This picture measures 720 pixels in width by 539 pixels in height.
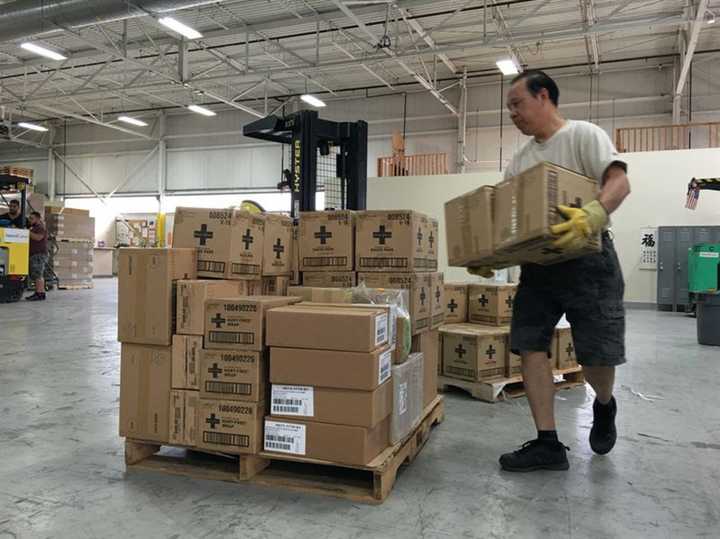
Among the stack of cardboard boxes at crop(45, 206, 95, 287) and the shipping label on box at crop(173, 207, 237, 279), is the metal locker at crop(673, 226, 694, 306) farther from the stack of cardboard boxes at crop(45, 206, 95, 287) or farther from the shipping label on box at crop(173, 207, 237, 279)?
the stack of cardboard boxes at crop(45, 206, 95, 287)

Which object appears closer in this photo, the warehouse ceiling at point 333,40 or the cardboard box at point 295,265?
the cardboard box at point 295,265

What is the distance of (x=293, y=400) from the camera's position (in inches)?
81.5

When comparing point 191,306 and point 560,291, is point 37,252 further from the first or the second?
point 560,291

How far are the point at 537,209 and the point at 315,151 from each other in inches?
117

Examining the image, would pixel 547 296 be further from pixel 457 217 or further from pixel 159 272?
pixel 159 272

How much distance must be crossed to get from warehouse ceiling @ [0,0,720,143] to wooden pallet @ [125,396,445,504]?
7.41 meters

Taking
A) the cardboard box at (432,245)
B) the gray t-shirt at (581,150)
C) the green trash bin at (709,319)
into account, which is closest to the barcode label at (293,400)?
the cardboard box at (432,245)

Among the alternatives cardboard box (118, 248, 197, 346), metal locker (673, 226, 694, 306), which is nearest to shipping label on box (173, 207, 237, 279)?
cardboard box (118, 248, 197, 346)

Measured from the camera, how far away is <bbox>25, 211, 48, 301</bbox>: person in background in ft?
32.8

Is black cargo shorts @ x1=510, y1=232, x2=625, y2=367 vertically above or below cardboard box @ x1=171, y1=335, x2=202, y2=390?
above

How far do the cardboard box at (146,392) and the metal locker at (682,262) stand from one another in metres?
10.2

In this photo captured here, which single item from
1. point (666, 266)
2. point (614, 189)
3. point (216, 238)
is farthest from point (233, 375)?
point (666, 266)

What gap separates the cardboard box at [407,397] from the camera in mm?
2172

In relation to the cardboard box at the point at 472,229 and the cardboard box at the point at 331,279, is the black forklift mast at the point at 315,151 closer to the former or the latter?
the cardboard box at the point at 331,279
